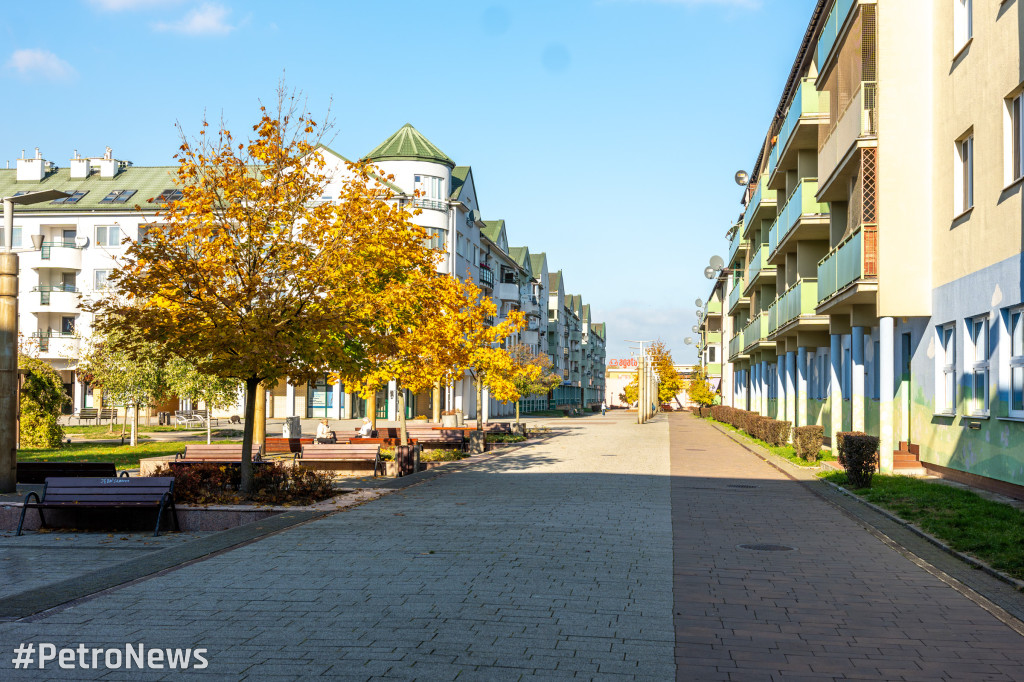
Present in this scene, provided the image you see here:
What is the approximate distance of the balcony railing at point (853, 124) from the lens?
21.4 metres

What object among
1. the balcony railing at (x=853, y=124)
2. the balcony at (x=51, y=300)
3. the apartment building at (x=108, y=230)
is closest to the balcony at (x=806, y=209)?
the balcony railing at (x=853, y=124)

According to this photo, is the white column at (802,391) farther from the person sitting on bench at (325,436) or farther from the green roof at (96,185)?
the green roof at (96,185)

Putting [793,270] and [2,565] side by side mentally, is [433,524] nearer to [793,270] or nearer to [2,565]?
[2,565]

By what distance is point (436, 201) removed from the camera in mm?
61219

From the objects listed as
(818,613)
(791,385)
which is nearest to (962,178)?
(818,613)

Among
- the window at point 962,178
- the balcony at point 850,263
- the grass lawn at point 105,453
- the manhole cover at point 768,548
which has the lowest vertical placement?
the grass lawn at point 105,453

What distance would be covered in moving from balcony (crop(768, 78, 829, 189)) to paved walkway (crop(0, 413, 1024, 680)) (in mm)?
18800

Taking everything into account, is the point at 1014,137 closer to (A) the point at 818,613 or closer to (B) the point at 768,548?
(B) the point at 768,548

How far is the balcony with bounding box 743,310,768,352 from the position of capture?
4188cm

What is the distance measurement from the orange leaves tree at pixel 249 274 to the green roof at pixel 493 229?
6470 cm

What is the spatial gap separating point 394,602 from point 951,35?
55.3 feet

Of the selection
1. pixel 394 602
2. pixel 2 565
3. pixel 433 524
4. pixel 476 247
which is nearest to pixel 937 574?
pixel 394 602

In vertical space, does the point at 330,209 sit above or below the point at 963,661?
above

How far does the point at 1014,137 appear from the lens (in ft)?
51.3
